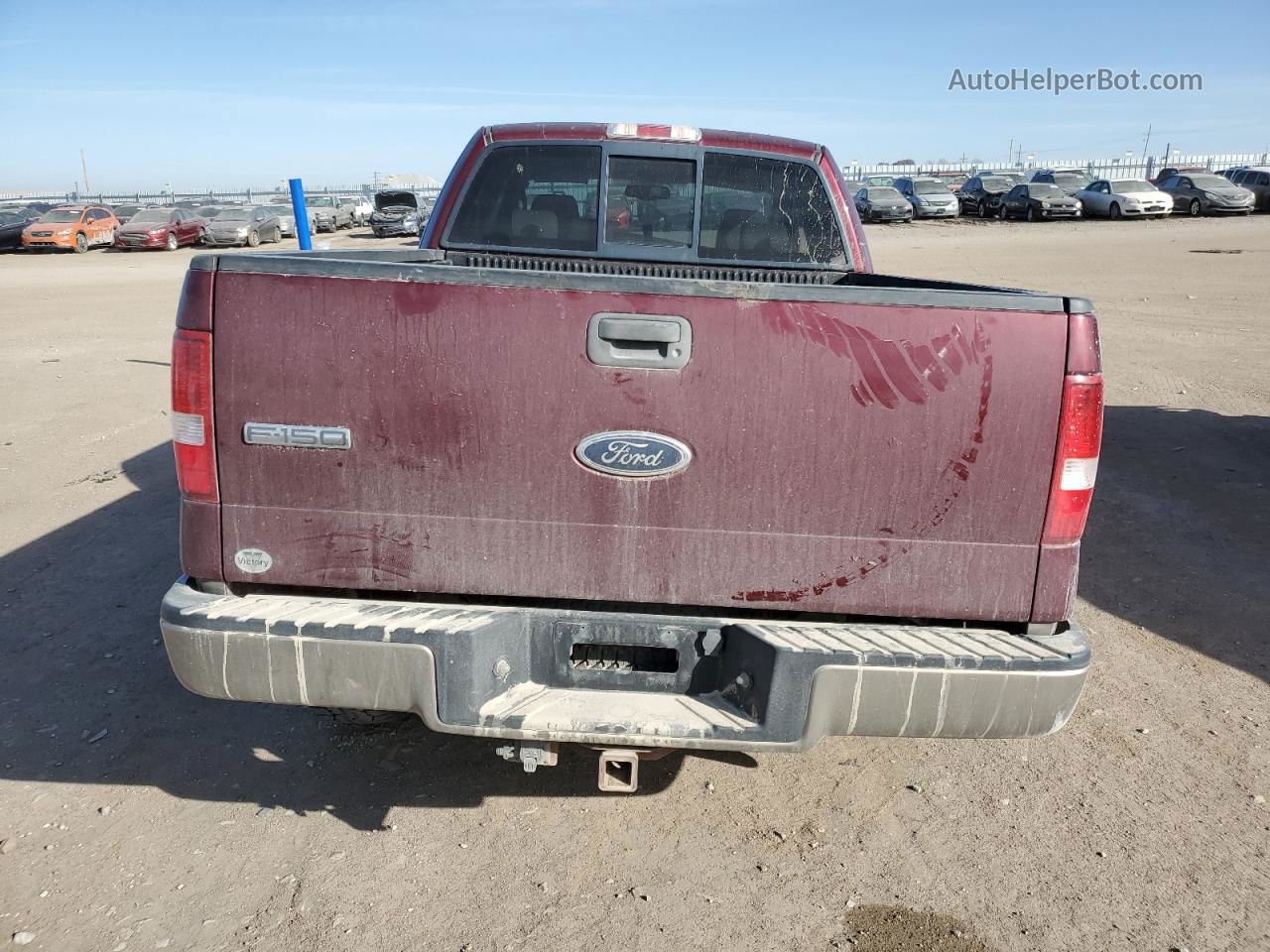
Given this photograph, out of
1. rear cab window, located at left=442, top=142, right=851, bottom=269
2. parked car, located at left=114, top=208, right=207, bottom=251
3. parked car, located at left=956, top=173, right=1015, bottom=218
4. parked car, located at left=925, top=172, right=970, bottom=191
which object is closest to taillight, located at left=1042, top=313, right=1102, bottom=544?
rear cab window, located at left=442, top=142, right=851, bottom=269

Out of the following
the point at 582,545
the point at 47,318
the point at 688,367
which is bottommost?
the point at 47,318

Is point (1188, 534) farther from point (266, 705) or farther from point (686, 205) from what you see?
point (266, 705)

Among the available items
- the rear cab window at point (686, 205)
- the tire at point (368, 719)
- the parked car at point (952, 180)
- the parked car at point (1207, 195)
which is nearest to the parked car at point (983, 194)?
the parked car at point (952, 180)

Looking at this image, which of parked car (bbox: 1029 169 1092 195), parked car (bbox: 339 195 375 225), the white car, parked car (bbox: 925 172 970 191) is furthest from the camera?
parked car (bbox: 925 172 970 191)

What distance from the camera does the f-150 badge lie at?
98.8 inches

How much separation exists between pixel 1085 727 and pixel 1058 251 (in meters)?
23.0

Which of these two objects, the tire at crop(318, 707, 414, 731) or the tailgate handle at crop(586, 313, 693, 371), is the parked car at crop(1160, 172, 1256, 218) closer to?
the tire at crop(318, 707, 414, 731)

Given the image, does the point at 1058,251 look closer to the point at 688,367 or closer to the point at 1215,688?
the point at 1215,688

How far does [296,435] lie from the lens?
8.26 ft

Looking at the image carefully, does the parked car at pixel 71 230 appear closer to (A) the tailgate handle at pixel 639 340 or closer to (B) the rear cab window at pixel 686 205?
(B) the rear cab window at pixel 686 205

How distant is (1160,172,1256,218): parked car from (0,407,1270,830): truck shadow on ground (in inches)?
1327

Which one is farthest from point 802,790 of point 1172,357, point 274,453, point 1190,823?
point 1172,357

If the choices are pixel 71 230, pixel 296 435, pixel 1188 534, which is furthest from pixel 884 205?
pixel 296 435

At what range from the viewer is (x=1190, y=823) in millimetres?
3268
